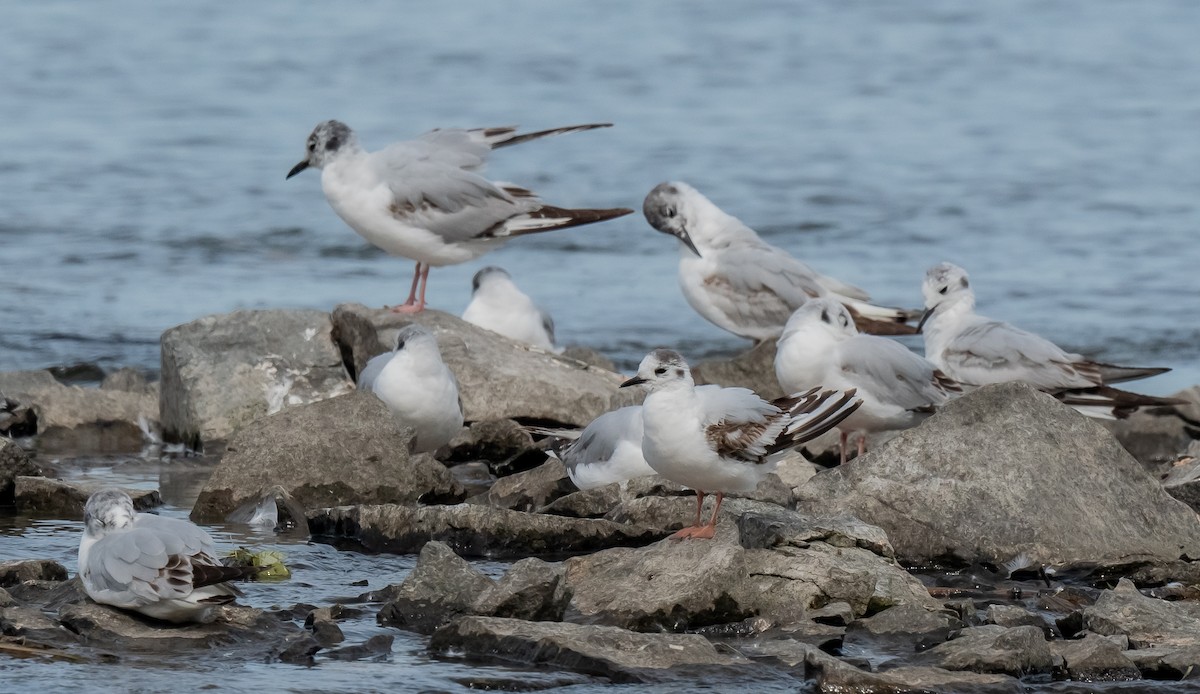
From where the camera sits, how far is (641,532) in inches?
255

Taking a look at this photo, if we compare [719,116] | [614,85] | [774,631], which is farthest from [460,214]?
[614,85]

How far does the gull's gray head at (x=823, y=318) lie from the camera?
823 cm

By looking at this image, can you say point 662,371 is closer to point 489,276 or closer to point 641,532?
point 641,532

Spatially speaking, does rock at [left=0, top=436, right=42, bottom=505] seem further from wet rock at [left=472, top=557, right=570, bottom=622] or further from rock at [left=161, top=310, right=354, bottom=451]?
wet rock at [left=472, top=557, right=570, bottom=622]

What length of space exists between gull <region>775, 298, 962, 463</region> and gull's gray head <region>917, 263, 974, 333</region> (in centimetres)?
100

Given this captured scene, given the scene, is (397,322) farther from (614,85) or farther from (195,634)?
(614,85)

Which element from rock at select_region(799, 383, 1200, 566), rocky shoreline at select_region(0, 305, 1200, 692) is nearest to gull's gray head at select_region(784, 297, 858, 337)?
rocky shoreline at select_region(0, 305, 1200, 692)

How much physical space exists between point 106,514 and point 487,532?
156cm

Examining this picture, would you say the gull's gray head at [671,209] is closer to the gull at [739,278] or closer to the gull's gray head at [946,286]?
the gull at [739,278]

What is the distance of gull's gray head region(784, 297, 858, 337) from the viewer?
823cm

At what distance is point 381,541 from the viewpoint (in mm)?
6488

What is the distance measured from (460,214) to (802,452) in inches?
104

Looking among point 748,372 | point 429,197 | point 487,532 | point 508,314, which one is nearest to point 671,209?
point 508,314

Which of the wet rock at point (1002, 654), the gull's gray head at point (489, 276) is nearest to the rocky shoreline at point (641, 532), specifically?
the wet rock at point (1002, 654)
